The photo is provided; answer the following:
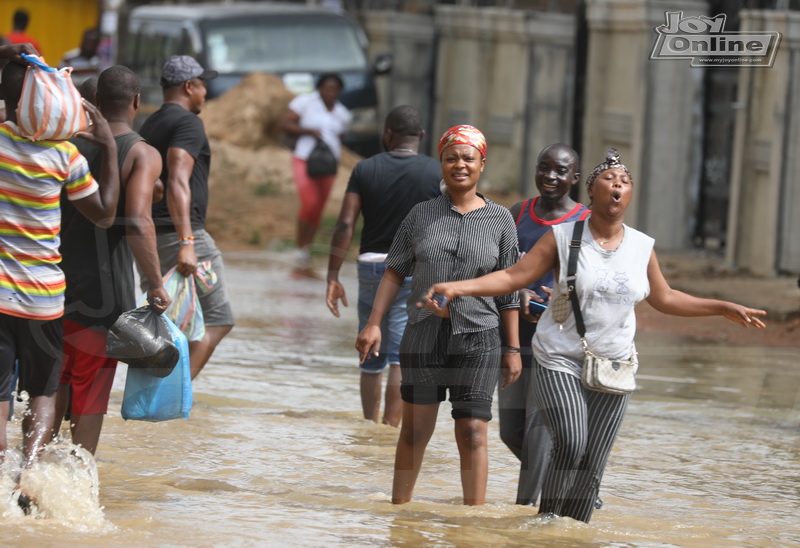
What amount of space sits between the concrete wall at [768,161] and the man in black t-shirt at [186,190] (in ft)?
23.2

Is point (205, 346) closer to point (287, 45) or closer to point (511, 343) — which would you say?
point (511, 343)

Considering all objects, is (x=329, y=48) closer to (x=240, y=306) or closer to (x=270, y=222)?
(x=270, y=222)

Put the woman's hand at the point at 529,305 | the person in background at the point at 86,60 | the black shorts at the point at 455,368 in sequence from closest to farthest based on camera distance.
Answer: the black shorts at the point at 455,368 → the woman's hand at the point at 529,305 → the person in background at the point at 86,60

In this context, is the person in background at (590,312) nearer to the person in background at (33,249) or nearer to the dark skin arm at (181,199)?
the person in background at (33,249)

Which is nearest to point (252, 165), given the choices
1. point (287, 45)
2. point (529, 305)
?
point (287, 45)

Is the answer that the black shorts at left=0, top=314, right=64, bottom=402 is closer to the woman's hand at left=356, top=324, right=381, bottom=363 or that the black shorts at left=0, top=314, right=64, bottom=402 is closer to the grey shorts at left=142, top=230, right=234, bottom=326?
the woman's hand at left=356, top=324, right=381, bottom=363

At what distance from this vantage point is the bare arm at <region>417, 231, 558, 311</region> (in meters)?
5.70

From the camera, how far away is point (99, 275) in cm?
617

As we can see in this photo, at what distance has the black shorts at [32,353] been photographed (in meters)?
5.64

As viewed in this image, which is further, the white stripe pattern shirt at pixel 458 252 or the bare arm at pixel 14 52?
the white stripe pattern shirt at pixel 458 252

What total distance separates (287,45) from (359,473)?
12.7 metres

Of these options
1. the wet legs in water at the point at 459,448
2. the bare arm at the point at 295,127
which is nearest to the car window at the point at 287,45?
the bare arm at the point at 295,127

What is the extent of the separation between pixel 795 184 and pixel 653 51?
2.70 m

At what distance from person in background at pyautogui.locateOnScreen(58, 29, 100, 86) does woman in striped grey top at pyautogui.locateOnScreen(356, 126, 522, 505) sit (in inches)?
582
